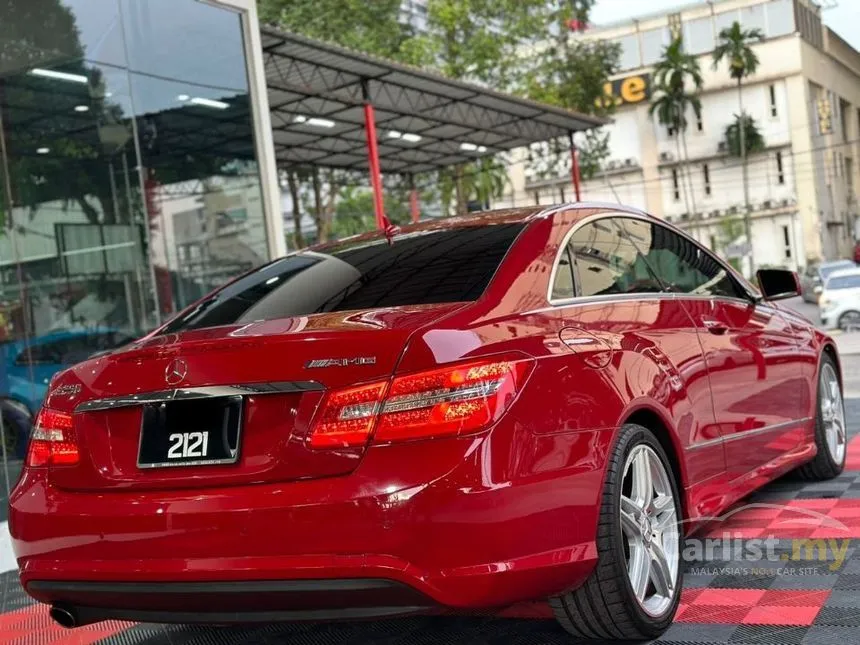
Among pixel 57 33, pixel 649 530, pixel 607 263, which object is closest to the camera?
pixel 649 530

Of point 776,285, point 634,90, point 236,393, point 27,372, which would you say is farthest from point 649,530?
point 634,90

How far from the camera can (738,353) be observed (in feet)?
14.6

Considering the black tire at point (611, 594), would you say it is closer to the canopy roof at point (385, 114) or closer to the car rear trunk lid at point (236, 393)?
the car rear trunk lid at point (236, 393)

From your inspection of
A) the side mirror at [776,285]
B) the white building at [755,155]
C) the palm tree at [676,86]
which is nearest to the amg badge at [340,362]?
the side mirror at [776,285]

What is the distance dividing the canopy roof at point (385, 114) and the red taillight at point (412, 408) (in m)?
12.0

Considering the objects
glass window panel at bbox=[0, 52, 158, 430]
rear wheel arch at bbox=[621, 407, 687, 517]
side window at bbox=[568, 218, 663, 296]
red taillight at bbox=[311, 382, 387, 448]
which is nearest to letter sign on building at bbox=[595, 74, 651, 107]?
glass window panel at bbox=[0, 52, 158, 430]

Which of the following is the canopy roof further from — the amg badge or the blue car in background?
the amg badge

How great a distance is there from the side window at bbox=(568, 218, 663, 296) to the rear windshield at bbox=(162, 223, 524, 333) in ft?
0.86

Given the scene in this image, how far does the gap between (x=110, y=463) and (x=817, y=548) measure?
2.88 m

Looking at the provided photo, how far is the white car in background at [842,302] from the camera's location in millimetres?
21641

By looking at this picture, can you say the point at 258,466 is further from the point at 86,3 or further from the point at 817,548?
the point at 86,3

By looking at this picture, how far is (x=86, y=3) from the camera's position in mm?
9211

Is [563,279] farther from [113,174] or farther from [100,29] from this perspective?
[100,29]

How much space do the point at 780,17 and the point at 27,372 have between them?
72.9m
